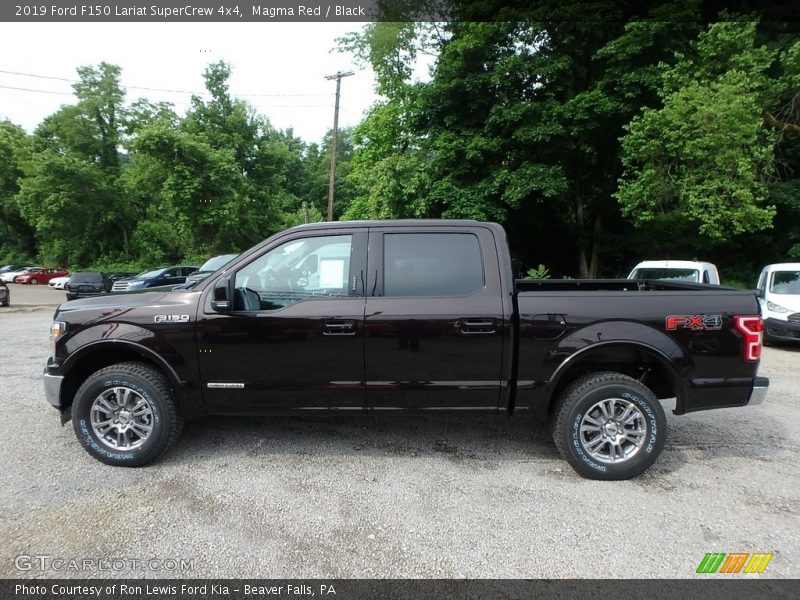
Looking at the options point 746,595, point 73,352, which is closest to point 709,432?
point 746,595

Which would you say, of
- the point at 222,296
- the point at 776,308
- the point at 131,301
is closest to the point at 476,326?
the point at 222,296

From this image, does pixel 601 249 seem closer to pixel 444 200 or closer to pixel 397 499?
pixel 444 200

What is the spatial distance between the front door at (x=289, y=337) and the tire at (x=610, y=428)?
1.63 metres

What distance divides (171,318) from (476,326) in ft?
7.66

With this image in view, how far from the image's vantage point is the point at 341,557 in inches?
96.6

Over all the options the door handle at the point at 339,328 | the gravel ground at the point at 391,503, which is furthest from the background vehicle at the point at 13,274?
the door handle at the point at 339,328

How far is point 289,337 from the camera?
3.31 metres

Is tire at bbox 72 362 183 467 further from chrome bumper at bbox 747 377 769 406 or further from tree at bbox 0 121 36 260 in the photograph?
tree at bbox 0 121 36 260

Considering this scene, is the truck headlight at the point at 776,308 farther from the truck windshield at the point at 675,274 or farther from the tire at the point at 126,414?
the tire at the point at 126,414

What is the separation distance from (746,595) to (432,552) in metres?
1.58

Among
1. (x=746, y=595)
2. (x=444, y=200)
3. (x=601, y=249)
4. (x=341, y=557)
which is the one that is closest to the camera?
(x=746, y=595)

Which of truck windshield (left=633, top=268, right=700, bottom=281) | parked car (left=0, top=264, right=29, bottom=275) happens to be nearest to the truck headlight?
truck windshield (left=633, top=268, right=700, bottom=281)

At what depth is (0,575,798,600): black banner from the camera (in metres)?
2.17

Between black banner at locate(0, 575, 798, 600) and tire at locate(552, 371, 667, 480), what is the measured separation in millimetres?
1016
